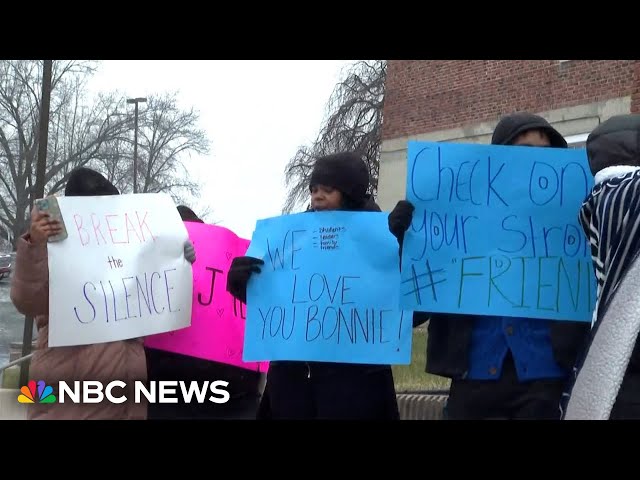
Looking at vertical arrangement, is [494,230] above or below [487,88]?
below

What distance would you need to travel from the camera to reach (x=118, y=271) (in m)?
4.14

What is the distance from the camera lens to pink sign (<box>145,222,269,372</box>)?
14.2ft

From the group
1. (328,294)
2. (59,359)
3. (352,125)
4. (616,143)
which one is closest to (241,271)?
(328,294)

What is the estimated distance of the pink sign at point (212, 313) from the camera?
14.2 ft

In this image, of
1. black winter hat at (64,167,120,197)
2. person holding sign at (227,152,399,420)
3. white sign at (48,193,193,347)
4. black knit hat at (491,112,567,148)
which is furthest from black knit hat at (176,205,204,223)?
black knit hat at (491,112,567,148)

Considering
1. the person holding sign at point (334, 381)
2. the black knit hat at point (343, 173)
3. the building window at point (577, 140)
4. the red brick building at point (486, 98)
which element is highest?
the red brick building at point (486, 98)

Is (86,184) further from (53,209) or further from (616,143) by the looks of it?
(616,143)

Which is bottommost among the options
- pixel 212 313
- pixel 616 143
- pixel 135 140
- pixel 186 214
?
pixel 212 313

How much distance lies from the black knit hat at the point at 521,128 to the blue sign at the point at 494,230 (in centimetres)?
6

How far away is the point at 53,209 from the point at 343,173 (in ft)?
4.19

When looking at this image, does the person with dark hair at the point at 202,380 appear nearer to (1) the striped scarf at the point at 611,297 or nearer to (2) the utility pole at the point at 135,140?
(1) the striped scarf at the point at 611,297

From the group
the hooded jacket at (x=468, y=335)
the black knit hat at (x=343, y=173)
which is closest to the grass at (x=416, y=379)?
the black knit hat at (x=343, y=173)

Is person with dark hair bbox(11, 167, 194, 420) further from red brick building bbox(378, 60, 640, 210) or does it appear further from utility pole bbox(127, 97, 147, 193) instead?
utility pole bbox(127, 97, 147, 193)

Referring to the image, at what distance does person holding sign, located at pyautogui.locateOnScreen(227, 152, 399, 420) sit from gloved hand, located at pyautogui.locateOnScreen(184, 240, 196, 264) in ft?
2.36
